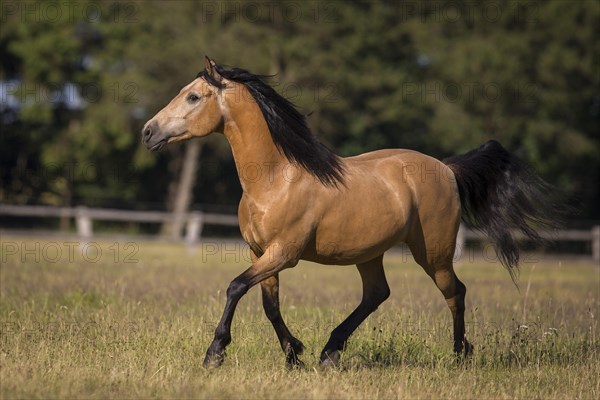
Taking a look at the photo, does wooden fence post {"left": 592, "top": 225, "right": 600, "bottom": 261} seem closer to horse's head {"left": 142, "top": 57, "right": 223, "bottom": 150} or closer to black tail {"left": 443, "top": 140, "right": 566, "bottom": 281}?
black tail {"left": 443, "top": 140, "right": 566, "bottom": 281}

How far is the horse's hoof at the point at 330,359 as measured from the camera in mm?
6583

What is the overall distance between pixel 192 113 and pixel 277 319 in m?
1.81

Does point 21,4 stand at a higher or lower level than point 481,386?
higher

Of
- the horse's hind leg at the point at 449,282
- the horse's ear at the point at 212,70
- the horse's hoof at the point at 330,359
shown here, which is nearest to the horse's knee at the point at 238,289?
the horse's hoof at the point at 330,359

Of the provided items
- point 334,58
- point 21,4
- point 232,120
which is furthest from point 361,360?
point 21,4

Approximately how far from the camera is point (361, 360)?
6.93 metres

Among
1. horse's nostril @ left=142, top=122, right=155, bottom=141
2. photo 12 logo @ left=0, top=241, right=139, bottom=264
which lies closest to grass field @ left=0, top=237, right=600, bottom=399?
horse's nostril @ left=142, top=122, right=155, bottom=141

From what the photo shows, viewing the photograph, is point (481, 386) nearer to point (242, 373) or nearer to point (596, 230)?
point (242, 373)

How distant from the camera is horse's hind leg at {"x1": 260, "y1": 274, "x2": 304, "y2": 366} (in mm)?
6566

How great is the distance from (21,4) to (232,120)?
29257mm

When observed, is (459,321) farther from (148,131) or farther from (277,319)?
(148,131)

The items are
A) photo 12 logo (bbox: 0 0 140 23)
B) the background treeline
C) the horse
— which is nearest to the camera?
the horse

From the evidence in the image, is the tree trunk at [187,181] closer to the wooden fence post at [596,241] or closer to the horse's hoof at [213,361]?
the wooden fence post at [596,241]

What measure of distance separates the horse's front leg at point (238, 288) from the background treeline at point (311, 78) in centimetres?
2334
